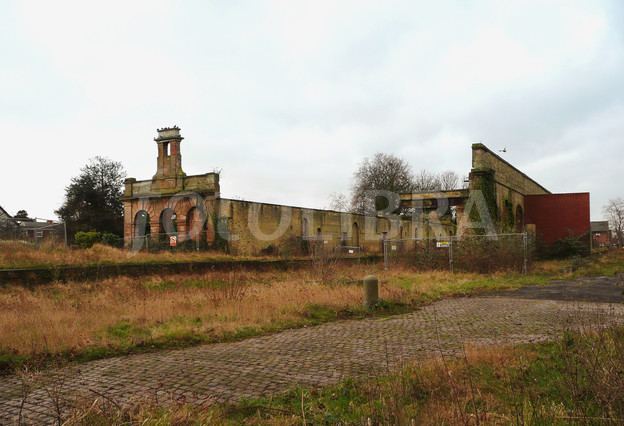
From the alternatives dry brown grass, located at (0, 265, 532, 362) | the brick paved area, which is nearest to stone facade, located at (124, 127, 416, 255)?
dry brown grass, located at (0, 265, 532, 362)

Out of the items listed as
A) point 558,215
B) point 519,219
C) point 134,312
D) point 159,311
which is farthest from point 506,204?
point 134,312

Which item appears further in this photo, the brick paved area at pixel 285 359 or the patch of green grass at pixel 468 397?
the brick paved area at pixel 285 359

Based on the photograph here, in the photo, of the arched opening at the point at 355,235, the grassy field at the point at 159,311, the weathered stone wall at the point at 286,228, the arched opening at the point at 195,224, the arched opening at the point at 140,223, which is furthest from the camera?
the arched opening at the point at 355,235

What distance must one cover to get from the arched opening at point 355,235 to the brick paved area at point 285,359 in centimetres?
3168

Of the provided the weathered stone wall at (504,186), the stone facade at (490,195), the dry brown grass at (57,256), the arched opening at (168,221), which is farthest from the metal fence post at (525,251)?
the arched opening at (168,221)

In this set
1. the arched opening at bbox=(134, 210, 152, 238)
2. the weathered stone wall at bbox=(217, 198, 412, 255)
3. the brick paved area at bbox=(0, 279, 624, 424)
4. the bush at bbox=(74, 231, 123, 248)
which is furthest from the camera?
the arched opening at bbox=(134, 210, 152, 238)

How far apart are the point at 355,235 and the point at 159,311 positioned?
110ft

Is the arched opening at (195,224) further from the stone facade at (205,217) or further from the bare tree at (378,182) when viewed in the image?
the bare tree at (378,182)

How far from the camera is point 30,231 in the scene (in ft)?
74.4

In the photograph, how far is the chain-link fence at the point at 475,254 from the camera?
21.8 metres

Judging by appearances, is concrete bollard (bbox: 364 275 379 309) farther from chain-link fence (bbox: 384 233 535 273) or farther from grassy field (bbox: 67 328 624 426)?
chain-link fence (bbox: 384 233 535 273)

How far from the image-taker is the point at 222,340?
9141 mm

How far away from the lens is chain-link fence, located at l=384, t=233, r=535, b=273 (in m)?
21.8

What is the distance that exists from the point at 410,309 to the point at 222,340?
5.33 m
